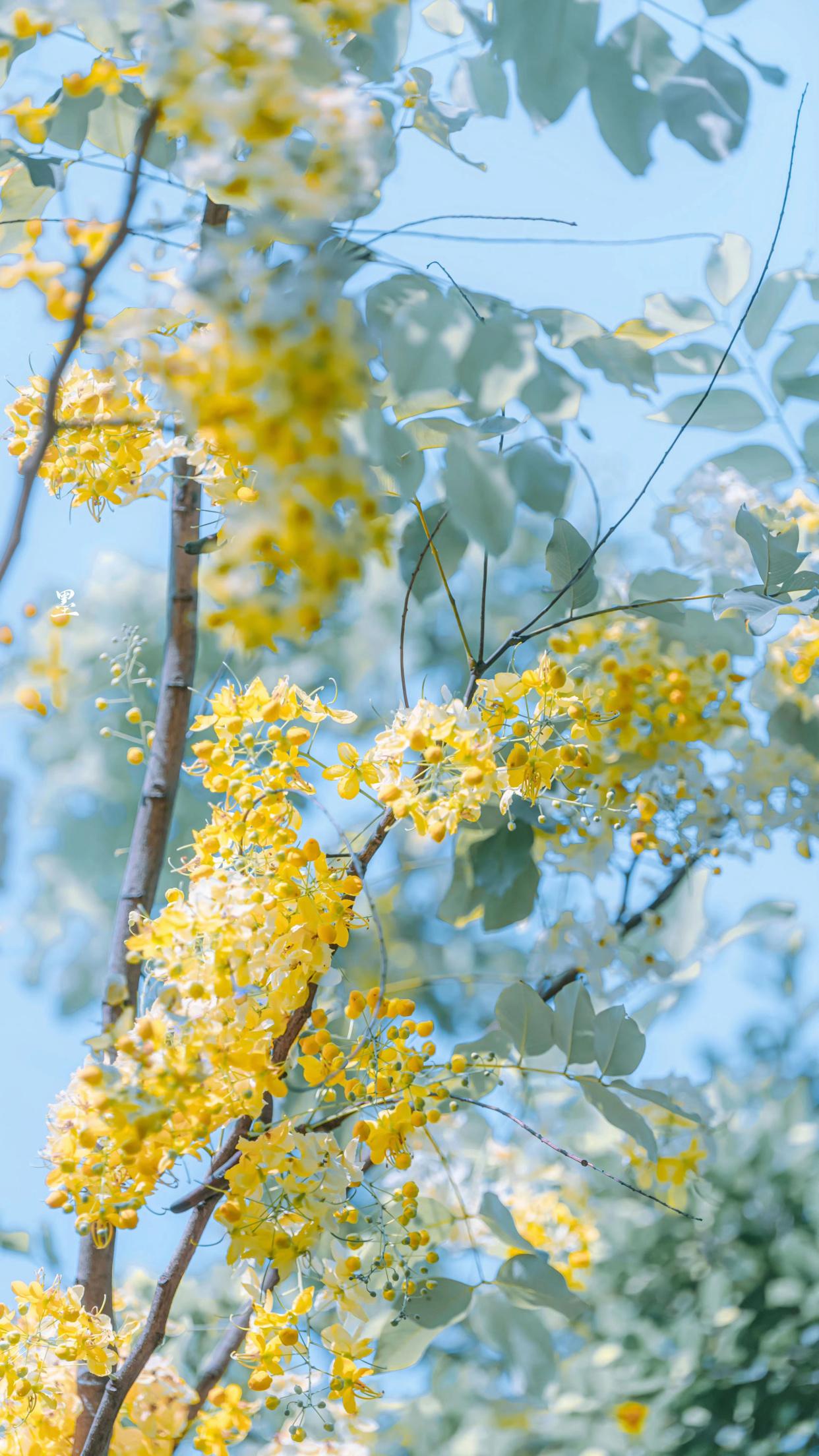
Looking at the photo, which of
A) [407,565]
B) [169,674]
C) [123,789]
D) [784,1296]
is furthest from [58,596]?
[784,1296]

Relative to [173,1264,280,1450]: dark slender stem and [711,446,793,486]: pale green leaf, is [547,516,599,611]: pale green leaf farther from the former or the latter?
[173,1264,280,1450]: dark slender stem

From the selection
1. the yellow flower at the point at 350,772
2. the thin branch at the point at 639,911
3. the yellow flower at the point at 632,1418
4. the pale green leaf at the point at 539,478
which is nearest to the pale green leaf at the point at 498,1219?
the thin branch at the point at 639,911

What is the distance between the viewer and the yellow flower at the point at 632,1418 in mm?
1107

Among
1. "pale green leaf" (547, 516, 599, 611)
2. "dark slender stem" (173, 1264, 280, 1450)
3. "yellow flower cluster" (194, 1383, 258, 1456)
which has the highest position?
"pale green leaf" (547, 516, 599, 611)

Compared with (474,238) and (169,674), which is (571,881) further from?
(474,238)

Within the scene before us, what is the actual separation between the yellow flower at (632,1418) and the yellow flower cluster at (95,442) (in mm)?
1029

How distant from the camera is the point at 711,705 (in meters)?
0.68

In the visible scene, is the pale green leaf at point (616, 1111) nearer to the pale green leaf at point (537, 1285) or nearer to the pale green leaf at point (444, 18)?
the pale green leaf at point (537, 1285)

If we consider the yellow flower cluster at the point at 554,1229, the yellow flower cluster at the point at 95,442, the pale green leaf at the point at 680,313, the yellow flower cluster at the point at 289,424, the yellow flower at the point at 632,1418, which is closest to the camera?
the yellow flower cluster at the point at 289,424

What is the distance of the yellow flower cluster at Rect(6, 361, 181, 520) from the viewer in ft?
1.53

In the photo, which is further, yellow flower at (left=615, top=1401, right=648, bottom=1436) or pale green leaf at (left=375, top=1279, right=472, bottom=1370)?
yellow flower at (left=615, top=1401, right=648, bottom=1436)

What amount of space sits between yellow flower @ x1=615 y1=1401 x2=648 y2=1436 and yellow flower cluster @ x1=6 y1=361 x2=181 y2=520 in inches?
40.5

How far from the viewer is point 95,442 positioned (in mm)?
478

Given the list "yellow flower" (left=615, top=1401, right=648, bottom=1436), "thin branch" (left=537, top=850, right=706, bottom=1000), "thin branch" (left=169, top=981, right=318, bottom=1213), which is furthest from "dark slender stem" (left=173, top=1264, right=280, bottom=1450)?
"yellow flower" (left=615, top=1401, right=648, bottom=1436)
